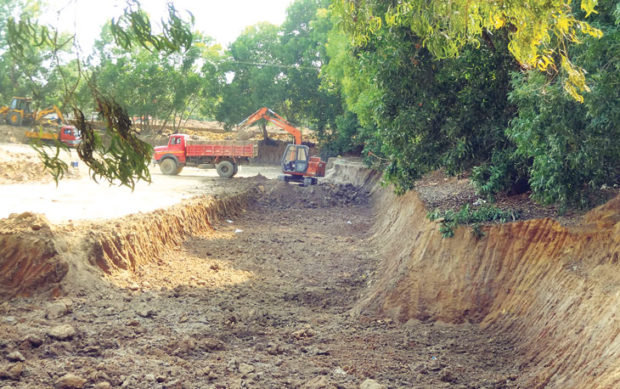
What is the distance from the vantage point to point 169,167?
29578 mm

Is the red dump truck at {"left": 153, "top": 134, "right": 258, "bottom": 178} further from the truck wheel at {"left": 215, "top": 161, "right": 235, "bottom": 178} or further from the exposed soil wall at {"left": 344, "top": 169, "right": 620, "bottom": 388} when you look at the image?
the exposed soil wall at {"left": 344, "top": 169, "right": 620, "bottom": 388}

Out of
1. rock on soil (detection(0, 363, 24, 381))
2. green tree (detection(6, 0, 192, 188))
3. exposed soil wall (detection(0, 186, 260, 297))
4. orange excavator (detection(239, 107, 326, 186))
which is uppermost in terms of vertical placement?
green tree (detection(6, 0, 192, 188))

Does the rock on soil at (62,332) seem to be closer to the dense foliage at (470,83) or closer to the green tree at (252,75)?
the dense foliage at (470,83)

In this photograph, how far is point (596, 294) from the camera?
6.25 meters

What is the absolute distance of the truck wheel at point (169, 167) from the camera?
2947 centimetres

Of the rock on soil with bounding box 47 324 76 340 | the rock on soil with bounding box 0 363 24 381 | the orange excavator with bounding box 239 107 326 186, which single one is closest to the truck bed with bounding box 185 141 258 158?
the orange excavator with bounding box 239 107 326 186

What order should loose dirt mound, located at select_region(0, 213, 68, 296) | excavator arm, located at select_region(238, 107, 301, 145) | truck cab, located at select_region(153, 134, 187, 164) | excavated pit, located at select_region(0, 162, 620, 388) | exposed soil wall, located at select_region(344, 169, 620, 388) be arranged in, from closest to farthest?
exposed soil wall, located at select_region(344, 169, 620, 388)
excavated pit, located at select_region(0, 162, 620, 388)
loose dirt mound, located at select_region(0, 213, 68, 296)
truck cab, located at select_region(153, 134, 187, 164)
excavator arm, located at select_region(238, 107, 301, 145)

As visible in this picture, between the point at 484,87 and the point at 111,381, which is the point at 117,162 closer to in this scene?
the point at 111,381

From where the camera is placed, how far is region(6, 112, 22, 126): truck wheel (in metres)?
36.1

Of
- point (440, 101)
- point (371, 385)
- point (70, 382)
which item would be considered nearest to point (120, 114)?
point (70, 382)

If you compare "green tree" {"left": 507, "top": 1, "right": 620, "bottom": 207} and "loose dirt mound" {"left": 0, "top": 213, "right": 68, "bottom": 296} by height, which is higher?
"green tree" {"left": 507, "top": 1, "right": 620, "bottom": 207}

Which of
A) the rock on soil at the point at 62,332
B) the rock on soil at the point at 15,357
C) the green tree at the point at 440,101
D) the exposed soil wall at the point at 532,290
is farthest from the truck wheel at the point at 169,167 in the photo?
the rock on soil at the point at 15,357

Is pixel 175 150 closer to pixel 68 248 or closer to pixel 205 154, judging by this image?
pixel 205 154

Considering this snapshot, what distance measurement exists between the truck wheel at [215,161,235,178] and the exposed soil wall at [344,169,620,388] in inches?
760
